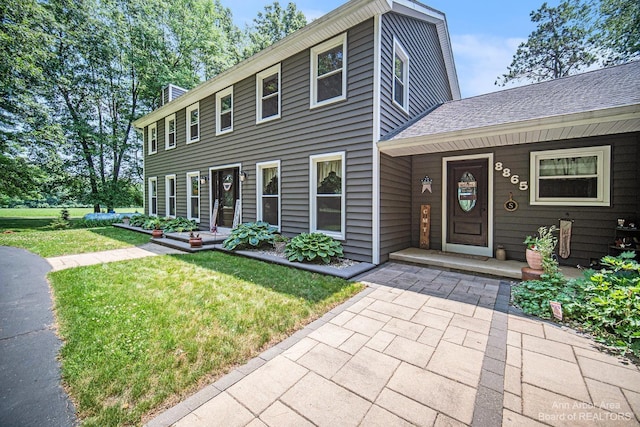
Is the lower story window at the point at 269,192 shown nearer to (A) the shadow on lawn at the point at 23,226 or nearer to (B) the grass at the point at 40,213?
(A) the shadow on lawn at the point at 23,226

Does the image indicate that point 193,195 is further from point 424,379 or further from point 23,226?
point 424,379

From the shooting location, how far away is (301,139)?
5934 millimetres

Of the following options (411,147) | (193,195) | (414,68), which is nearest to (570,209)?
(411,147)

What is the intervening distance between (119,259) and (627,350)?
749 cm

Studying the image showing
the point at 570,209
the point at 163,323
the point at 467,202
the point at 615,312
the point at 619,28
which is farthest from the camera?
the point at 619,28

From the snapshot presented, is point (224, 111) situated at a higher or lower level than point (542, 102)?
higher

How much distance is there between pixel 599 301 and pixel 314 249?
369 centimetres

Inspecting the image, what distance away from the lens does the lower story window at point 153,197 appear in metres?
11.8

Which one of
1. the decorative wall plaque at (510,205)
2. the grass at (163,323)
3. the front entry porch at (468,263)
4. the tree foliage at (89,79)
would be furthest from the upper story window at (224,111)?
the tree foliage at (89,79)

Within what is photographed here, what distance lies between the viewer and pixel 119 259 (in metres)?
5.34

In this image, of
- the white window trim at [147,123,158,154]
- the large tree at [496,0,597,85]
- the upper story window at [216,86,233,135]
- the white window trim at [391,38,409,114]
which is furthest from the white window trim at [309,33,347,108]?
the large tree at [496,0,597,85]

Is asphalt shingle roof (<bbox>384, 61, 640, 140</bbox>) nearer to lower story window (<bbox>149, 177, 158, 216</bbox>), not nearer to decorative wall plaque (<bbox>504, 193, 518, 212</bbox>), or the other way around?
decorative wall plaque (<bbox>504, 193, 518, 212</bbox>)

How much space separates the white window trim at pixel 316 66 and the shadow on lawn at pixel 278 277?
357cm

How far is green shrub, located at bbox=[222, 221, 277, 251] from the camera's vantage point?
19.6 feet
